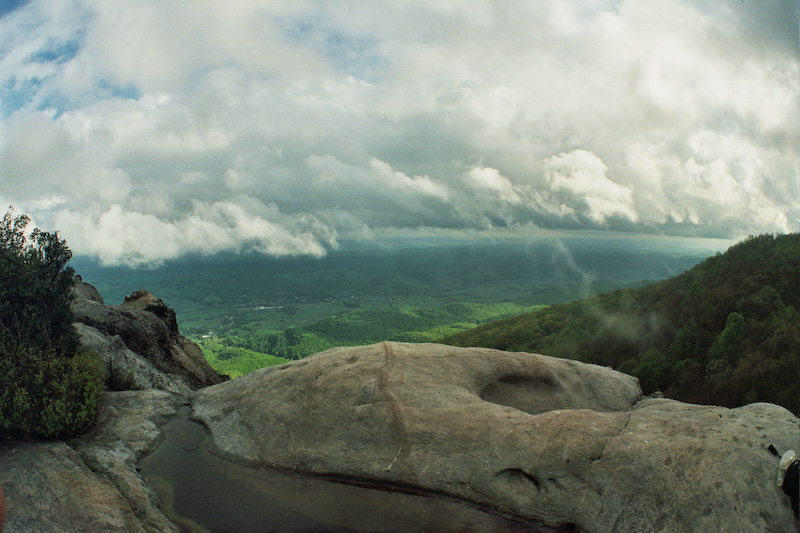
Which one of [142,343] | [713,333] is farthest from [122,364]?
[713,333]

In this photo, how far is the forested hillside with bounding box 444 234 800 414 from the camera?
32.8 m

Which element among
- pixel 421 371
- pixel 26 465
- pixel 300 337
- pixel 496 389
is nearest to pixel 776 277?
pixel 496 389

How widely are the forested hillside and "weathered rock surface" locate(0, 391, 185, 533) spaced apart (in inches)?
1425

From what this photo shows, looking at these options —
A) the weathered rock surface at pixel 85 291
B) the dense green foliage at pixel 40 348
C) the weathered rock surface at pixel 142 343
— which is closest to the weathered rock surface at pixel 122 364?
the weathered rock surface at pixel 142 343

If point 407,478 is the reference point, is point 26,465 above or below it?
above

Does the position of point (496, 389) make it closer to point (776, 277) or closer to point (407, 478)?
point (407, 478)

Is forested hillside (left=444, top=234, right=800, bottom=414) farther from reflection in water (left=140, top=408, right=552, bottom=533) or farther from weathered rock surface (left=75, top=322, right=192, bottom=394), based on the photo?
weathered rock surface (left=75, top=322, right=192, bottom=394)

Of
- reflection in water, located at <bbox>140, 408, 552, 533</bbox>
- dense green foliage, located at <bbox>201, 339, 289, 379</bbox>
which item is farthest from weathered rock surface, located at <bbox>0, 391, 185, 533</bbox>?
dense green foliage, located at <bbox>201, 339, 289, 379</bbox>

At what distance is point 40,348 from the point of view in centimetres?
1816

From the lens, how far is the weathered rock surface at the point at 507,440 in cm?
1225

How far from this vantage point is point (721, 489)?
11938 mm

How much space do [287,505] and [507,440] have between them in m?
7.45

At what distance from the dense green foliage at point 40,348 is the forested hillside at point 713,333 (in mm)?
39168

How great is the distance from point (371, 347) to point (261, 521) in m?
9.63
